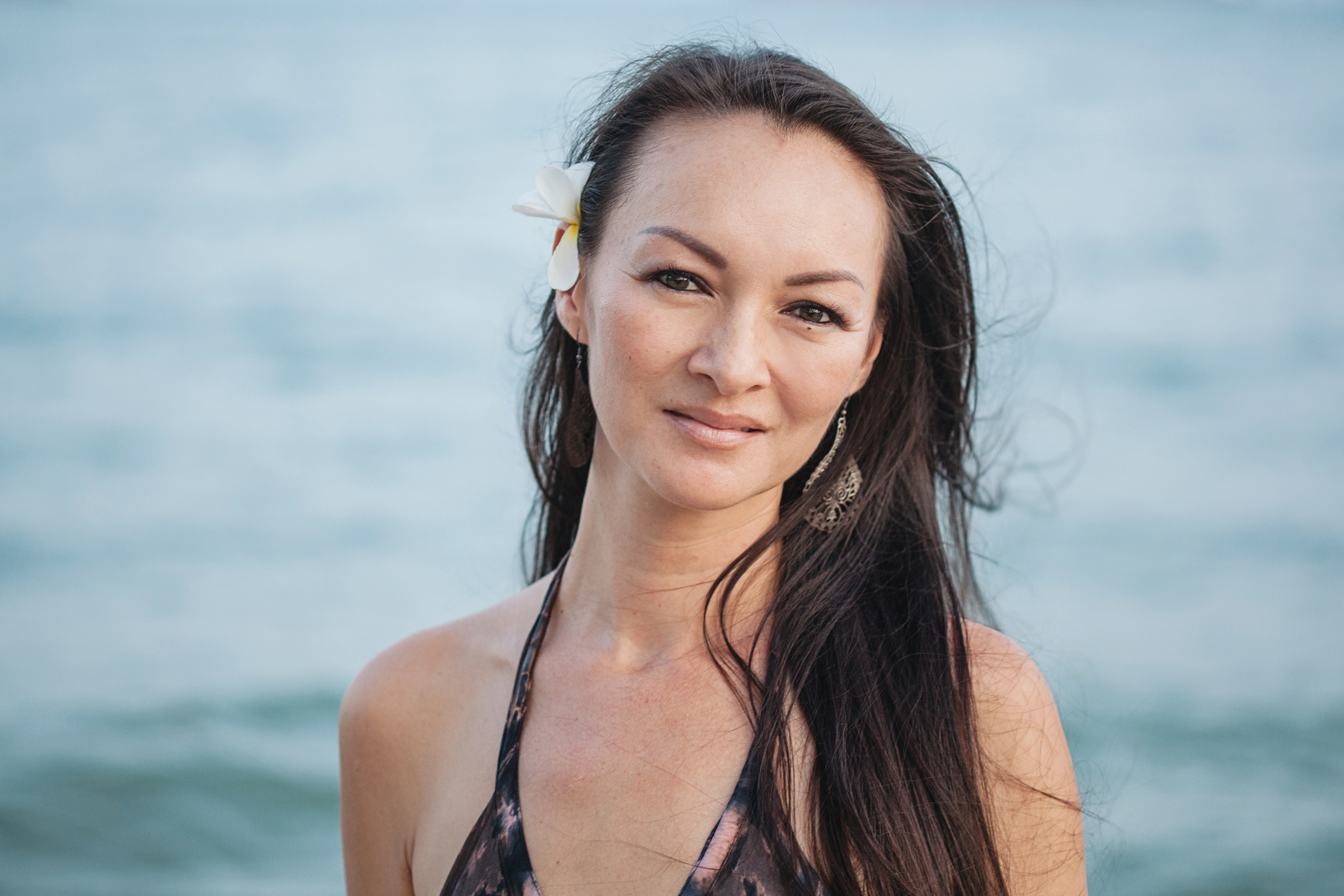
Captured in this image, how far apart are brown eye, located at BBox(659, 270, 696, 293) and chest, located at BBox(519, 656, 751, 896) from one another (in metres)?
0.66

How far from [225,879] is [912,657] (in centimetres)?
541

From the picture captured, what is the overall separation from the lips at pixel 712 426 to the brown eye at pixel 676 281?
20 cm

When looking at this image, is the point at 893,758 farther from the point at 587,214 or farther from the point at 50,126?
the point at 50,126

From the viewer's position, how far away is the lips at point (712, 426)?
200cm

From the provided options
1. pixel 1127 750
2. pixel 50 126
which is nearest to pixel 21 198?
pixel 50 126

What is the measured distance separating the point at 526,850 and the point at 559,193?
1.20 meters

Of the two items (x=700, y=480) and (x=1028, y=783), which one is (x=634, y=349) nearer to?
(x=700, y=480)

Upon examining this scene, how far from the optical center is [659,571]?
224 cm

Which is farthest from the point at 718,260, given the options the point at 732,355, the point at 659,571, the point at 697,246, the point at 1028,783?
the point at 1028,783

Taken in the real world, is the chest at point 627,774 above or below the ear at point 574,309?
below

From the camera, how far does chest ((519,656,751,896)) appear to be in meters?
1.94

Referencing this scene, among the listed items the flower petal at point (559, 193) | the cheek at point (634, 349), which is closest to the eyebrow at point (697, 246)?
the cheek at point (634, 349)

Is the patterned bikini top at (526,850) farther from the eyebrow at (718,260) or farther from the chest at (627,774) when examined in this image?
the eyebrow at (718,260)

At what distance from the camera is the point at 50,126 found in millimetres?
14227
